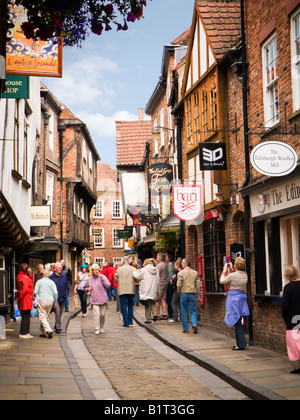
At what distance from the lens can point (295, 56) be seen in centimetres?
1061

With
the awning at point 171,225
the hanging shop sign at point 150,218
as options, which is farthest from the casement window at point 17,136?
the hanging shop sign at point 150,218

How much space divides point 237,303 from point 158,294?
6.35 metres

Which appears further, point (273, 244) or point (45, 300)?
point (45, 300)

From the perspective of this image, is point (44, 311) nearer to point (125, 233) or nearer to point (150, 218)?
point (150, 218)

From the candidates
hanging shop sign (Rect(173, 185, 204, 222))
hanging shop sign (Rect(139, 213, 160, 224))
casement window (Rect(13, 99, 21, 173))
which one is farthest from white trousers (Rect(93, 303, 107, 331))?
hanging shop sign (Rect(139, 213, 160, 224))

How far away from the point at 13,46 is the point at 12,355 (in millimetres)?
5515

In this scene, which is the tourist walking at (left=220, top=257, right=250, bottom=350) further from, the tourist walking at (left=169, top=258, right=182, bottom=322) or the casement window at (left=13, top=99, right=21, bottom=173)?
the casement window at (left=13, top=99, right=21, bottom=173)

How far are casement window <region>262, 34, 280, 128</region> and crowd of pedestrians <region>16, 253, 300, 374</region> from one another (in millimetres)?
2795

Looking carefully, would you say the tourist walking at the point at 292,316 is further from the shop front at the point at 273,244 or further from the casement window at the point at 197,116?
the casement window at the point at 197,116

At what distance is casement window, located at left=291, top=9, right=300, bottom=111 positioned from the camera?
1054 cm

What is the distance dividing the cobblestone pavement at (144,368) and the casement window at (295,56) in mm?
4802

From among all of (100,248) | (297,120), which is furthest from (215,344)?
(100,248)

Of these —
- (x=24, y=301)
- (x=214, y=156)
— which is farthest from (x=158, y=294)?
(x=214, y=156)
